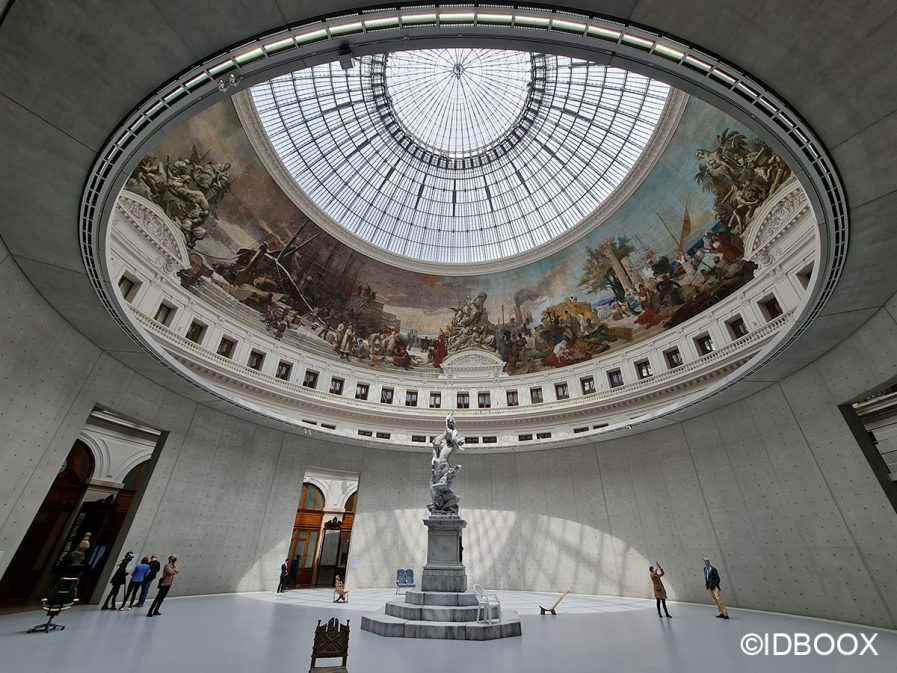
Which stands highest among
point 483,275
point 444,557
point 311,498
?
point 483,275

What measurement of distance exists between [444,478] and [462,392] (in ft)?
71.3

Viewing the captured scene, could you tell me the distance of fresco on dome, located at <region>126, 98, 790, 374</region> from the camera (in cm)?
2361

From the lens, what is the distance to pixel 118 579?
43.7 ft

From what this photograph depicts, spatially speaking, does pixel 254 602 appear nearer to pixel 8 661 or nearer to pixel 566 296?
pixel 8 661

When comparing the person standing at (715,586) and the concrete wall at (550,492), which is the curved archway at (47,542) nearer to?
the concrete wall at (550,492)

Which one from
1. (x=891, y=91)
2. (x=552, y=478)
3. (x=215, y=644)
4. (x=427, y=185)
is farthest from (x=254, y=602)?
(x=427, y=185)

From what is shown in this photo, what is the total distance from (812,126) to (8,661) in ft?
56.8

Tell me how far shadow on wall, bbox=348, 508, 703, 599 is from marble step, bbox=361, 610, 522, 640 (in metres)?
14.7

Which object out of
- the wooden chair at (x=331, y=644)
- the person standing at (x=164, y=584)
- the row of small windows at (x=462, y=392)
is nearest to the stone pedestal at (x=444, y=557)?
the wooden chair at (x=331, y=644)

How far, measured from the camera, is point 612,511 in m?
22.6

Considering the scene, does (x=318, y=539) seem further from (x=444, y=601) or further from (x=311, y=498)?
(x=444, y=601)

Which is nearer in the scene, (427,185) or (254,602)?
(254,602)

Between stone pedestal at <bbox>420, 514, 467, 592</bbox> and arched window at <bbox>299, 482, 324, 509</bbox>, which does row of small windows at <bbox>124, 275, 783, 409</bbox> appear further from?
stone pedestal at <bbox>420, 514, 467, 592</bbox>

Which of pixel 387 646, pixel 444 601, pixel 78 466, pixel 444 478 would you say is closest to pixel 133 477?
pixel 78 466
